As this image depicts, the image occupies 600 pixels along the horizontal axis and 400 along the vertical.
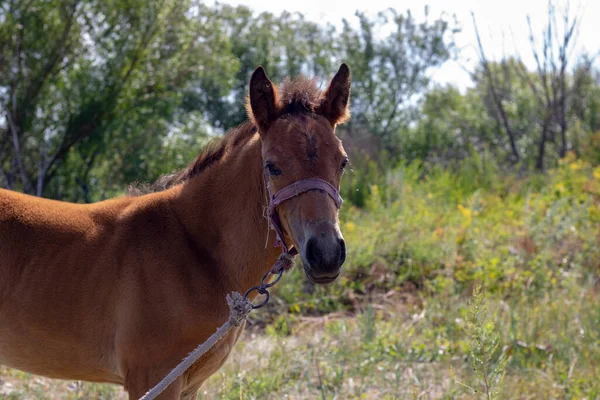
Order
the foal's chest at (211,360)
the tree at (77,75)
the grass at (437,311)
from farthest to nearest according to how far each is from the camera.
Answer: the tree at (77,75)
the grass at (437,311)
the foal's chest at (211,360)

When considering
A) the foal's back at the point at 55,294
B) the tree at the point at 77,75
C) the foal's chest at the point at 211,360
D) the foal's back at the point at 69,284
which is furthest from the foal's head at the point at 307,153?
the tree at the point at 77,75

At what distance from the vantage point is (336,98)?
3514 mm

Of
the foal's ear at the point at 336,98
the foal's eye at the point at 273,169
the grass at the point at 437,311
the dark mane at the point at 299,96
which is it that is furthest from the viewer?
the grass at the point at 437,311

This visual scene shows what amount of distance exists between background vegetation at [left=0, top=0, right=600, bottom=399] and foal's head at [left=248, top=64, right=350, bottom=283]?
37.4 inches

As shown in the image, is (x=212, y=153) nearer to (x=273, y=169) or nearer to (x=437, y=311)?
(x=273, y=169)

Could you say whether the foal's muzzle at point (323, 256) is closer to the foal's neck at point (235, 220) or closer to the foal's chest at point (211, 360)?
the foal's neck at point (235, 220)

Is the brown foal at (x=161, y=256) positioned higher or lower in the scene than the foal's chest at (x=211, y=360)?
higher

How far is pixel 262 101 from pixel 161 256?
0.95 meters

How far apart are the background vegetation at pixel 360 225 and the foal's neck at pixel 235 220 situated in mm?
905

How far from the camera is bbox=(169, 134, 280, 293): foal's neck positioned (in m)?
3.42

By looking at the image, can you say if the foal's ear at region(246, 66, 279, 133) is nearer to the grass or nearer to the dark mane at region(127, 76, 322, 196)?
the dark mane at region(127, 76, 322, 196)

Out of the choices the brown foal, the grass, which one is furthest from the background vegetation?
the brown foal

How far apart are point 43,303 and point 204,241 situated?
89cm

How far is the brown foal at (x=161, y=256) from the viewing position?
3.19 meters
